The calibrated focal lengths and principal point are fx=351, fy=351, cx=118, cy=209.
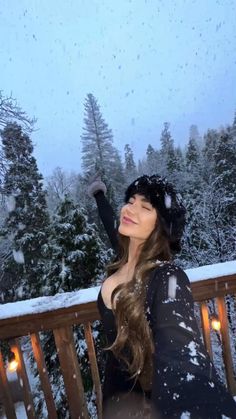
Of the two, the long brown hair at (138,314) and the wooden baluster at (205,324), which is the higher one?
the long brown hair at (138,314)

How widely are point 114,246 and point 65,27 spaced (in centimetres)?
13091

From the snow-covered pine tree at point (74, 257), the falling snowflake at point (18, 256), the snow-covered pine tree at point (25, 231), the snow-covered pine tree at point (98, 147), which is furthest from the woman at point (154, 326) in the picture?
the snow-covered pine tree at point (98, 147)

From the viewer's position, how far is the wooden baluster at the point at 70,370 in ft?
6.88

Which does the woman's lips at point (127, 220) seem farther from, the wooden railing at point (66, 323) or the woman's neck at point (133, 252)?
the wooden railing at point (66, 323)

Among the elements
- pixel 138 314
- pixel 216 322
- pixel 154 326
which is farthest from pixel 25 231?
pixel 154 326

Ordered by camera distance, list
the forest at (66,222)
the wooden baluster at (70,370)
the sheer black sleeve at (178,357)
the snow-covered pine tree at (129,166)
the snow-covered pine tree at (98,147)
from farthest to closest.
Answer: the snow-covered pine tree at (129,166)
the snow-covered pine tree at (98,147)
the forest at (66,222)
the wooden baluster at (70,370)
the sheer black sleeve at (178,357)

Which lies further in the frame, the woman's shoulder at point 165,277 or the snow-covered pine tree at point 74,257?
the snow-covered pine tree at point 74,257

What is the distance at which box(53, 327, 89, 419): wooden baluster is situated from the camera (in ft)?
6.88

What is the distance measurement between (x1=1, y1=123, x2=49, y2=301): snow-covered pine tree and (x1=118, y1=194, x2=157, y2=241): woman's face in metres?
15.2

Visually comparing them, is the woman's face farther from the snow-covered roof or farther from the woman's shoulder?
the snow-covered roof

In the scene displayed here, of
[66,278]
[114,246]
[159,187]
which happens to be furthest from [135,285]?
[66,278]

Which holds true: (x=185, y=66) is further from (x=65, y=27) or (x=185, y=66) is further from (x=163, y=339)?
(x=163, y=339)

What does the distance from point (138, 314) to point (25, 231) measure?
1689cm

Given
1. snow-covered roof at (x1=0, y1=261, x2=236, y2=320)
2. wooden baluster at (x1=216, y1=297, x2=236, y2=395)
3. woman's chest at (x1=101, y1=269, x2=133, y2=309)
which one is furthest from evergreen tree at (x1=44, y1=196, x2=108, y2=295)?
woman's chest at (x1=101, y1=269, x2=133, y2=309)
